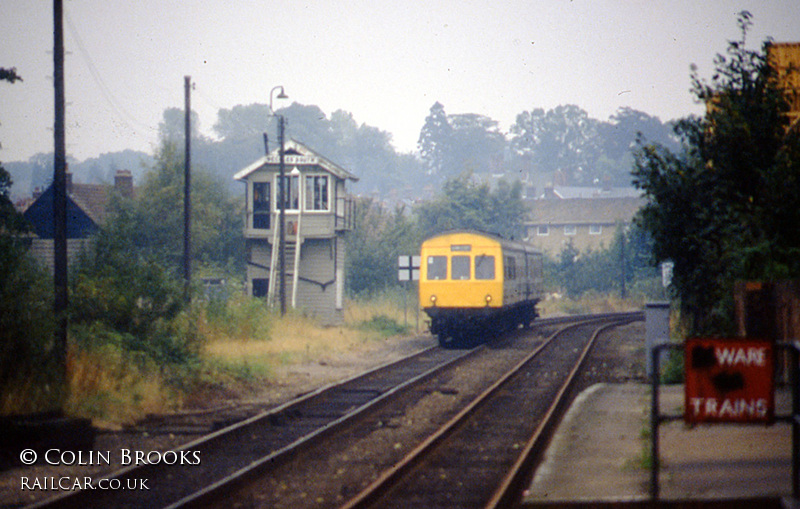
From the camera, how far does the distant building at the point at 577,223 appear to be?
77688 millimetres

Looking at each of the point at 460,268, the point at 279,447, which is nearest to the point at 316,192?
the point at 460,268

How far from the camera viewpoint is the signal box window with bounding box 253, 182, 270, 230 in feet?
118

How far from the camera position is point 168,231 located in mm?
39688

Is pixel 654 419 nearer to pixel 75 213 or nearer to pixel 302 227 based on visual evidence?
pixel 302 227

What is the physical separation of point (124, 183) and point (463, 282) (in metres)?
26.4

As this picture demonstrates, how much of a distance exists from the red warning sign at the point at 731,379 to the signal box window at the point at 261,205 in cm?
3070

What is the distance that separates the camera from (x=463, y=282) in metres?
24.0

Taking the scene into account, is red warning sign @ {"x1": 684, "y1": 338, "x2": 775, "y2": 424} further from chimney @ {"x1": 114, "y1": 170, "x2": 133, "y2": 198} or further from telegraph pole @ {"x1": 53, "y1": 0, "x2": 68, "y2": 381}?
chimney @ {"x1": 114, "y1": 170, "x2": 133, "y2": 198}

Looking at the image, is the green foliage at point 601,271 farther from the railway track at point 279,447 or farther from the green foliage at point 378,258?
the railway track at point 279,447

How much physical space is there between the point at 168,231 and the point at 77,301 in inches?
980

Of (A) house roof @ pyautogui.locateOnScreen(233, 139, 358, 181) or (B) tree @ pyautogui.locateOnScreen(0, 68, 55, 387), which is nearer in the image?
(B) tree @ pyautogui.locateOnScreen(0, 68, 55, 387)

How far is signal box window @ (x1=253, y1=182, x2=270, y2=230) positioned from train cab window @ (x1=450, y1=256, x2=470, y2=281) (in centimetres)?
1355

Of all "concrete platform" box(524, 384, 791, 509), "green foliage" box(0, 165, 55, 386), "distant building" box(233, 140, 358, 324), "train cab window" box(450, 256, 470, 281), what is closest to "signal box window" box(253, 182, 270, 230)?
"distant building" box(233, 140, 358, 324)

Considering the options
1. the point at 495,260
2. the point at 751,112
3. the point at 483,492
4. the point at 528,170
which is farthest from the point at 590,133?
the point at 483,492
